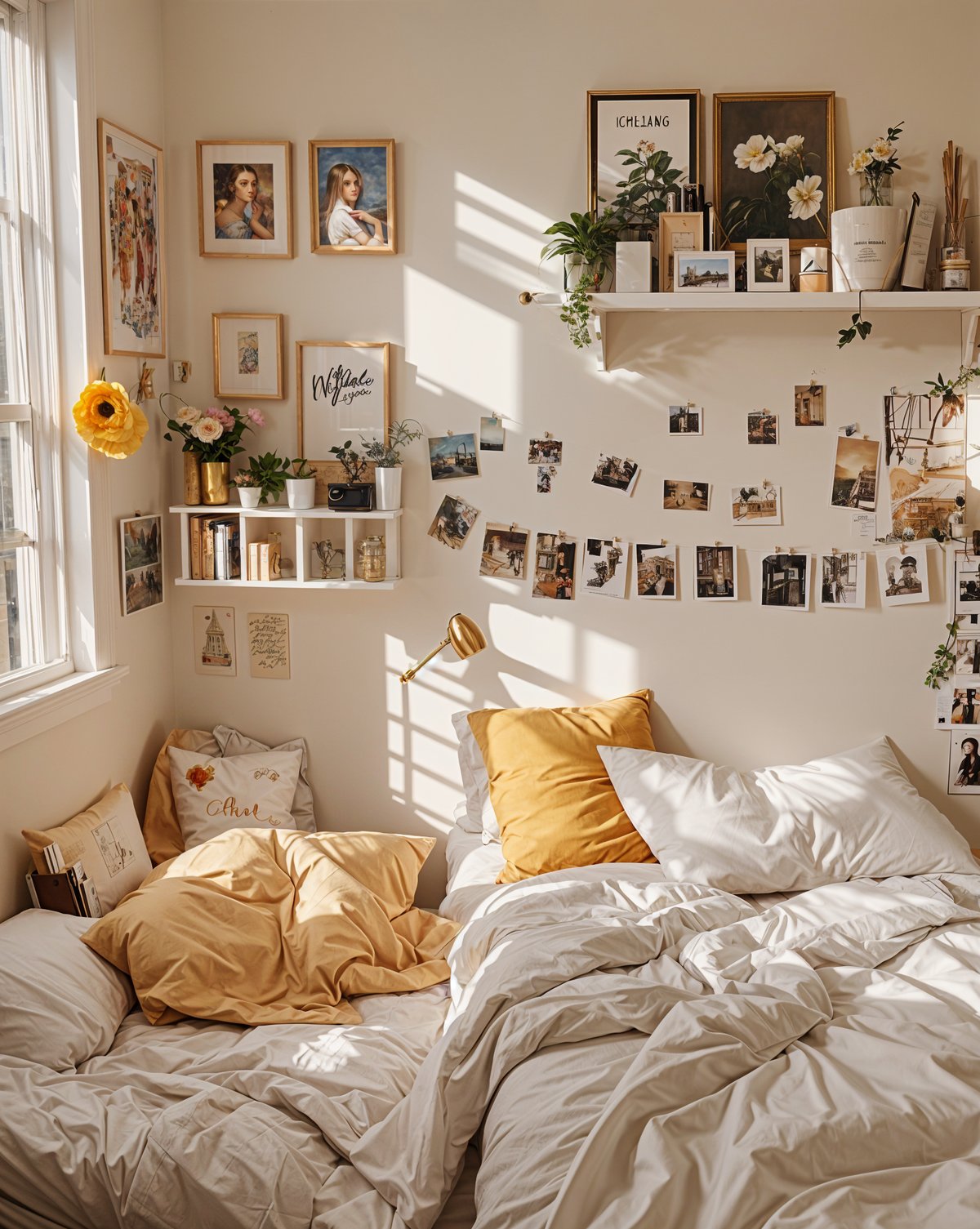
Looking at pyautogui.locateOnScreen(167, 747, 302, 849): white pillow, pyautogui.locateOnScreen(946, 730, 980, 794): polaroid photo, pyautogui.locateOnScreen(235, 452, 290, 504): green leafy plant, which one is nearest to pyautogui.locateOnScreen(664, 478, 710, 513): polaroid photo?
pyautogui.locateOnScreen(946, 730, 980, 794): polaroid photo

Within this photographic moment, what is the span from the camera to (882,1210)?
56.8 inches

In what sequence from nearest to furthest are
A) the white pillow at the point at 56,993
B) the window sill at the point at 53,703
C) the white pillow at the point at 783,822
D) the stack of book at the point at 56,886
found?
the white pillow at the point at 56,993 → the window sill at the point at 53,703 → the stack of book at the point at 56,886 → the white pillow at the point at 783,822

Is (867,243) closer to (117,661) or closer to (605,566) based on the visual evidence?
(605,566)

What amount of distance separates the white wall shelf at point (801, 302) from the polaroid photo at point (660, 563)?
626 millimetres

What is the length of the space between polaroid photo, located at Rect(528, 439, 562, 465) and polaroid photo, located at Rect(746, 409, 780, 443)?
53cm

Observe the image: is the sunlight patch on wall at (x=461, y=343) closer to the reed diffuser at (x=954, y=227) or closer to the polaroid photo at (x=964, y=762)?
the reed diffuser at (x=954, y=227)

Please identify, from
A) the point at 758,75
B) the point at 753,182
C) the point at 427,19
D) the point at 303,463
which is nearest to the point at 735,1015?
the point at 303,463

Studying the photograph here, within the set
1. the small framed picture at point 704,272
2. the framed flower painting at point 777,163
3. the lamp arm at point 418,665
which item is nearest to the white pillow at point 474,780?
the lamp arm at point 418,665

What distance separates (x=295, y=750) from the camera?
3168mm

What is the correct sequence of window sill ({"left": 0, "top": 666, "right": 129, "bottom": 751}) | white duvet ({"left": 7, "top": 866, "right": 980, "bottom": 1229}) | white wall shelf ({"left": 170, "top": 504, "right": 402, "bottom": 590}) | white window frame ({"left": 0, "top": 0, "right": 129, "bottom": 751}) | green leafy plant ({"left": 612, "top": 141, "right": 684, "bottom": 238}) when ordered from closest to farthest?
white duvet ({"left": 7, "top": 866, "right": 980, "bottom": 1229})
window sill ({"left": 0, "top": 666, "right": 129, "bottom": 751})
white window frame ({"left": 0, "top": 0, "right": 129, "bottom": 751})
green leafy plant ({"left": 612, "top": 141, "right": 684, "bottom": 238})
white wall shelf ({"left": 170, "top": 504, "right": 402, "bottom": 590})

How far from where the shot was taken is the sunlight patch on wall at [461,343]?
3.01m

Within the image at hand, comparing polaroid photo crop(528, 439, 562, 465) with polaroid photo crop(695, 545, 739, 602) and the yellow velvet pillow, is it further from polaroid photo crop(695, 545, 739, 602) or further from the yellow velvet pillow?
the yellow velvet pillow

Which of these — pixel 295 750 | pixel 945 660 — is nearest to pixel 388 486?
pixel 295 750

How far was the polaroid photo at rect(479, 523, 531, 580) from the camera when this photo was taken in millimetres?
3074
